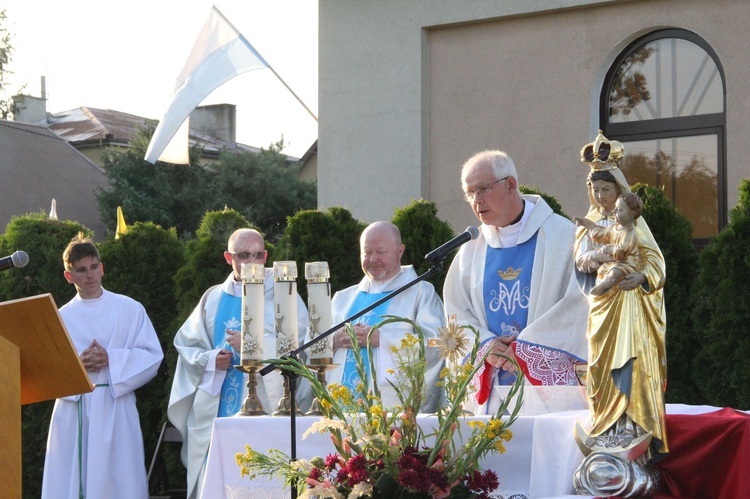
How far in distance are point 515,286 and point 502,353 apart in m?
0.65

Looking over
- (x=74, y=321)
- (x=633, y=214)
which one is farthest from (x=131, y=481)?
(x=633, y=214)

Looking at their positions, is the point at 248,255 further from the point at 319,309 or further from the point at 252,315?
the point at 319,309

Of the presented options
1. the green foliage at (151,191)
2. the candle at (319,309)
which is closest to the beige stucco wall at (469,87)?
the candle at (319,309)

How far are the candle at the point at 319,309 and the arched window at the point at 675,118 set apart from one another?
4.88m

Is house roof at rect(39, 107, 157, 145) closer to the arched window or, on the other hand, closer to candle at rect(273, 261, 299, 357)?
the arched window

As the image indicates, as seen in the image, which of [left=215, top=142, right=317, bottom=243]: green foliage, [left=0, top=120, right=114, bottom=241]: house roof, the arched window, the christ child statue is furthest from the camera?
[left=0, top=120, right=114, bottom=241]: house roof

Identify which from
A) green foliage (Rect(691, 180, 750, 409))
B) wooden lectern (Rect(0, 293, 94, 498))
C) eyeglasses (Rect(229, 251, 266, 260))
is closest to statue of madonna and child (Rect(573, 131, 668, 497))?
wooden lectern (Rect(0, 293, 94, 498))

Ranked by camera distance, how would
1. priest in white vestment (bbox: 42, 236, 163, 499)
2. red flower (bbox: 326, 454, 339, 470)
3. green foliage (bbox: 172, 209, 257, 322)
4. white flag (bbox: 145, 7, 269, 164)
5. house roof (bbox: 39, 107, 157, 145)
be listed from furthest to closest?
house roof (bbox: 39, 107, 157, 145), white flag (bbox: 145, 7, 269, 164), green foliage (bbox: 172, 209, 257, 322), priest in white vestment (bbox: 42, 236, 163, 499), red flower (bbox: 326, 454, 339, 470)

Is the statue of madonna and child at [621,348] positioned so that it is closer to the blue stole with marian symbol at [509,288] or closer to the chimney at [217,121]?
the blue stole with marian symbol at [509,288]

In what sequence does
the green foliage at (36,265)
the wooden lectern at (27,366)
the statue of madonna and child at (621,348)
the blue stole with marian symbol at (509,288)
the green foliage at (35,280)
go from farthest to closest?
the green foliage at (36,265)
the green foliage at (35,280)
the blue stole with marian symbol at (509,288)
the statue of madonna and child at (621,348)
the wooden lectern at (27,366)

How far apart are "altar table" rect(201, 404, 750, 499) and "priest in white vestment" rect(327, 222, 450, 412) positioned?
1.36 meters

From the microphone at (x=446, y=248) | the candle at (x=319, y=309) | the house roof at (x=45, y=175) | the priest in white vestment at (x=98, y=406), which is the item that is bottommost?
the priest in white vestment at (x=98, y=406)

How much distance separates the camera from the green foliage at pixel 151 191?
30672mm

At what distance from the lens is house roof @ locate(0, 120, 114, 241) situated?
3512 centimetres
